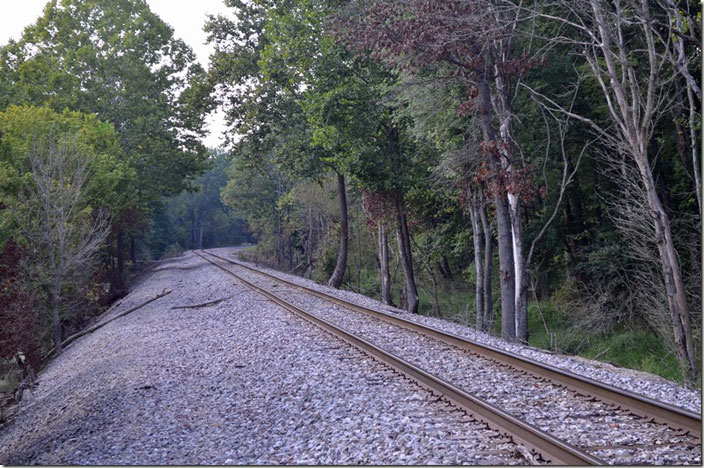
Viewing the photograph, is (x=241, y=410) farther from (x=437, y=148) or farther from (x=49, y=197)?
(x=49, y=197)

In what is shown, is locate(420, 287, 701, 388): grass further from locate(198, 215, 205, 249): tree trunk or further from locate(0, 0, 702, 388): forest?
locate(198, 215, 205, 249): tree trunk

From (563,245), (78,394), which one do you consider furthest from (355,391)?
(563,245)

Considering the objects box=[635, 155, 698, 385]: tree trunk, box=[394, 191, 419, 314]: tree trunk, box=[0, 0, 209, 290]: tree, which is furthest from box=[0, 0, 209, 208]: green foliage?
box=[635, 155, 698, 385]: tree trunk

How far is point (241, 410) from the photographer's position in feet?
24.4

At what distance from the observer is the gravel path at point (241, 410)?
18.6 feet

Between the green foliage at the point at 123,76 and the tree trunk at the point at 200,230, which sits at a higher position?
the green foliage at the point at 123,76

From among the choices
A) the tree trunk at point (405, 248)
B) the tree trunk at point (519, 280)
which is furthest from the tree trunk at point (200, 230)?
the tree trunk at point (519, 280)

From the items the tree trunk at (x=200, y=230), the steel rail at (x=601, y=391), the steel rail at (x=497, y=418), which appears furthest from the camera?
the tree trunk at (x=200, y=230)

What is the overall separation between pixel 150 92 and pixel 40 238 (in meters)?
17.4

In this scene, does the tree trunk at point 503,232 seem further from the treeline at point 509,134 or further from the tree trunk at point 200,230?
the tree trunk at point 200,230

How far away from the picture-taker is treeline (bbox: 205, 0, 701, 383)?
1272 cm

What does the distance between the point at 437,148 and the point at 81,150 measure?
13669 mm

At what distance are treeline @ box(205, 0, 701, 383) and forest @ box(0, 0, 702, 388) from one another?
0.09m

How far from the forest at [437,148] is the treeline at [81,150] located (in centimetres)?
13
